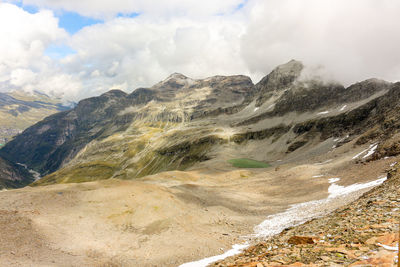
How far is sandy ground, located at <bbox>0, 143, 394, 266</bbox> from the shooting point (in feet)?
85.9

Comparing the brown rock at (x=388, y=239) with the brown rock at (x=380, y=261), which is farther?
the brown rock at (x=388, y=239)

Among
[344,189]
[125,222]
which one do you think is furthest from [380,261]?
[344,189]

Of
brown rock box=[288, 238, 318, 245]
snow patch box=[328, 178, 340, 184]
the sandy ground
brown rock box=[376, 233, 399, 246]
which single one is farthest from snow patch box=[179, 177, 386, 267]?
brown rock box=[376, 233, 399, 246]

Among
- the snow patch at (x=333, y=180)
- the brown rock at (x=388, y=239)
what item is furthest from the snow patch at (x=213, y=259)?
the snow patch at (x=333, y=180)

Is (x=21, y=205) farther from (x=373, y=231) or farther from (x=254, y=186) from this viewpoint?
(x=254, y=186)

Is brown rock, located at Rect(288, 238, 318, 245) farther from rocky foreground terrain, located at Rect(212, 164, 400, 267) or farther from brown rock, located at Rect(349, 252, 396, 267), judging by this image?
brown rock, located at Rect(349, 252, 396, 267)

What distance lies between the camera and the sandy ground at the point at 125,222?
85.9 feet

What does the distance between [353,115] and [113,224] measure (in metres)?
175

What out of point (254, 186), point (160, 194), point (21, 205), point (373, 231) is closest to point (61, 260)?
point (21, 205)

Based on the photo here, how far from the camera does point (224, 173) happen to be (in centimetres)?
10212

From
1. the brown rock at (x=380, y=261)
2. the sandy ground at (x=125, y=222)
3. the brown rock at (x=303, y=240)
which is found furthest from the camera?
the sandy ground at (x=125, y=222)

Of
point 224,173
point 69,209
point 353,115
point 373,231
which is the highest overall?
point 353,115

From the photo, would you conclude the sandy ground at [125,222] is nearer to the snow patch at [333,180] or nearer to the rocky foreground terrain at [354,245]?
the snow patch at [333,180]

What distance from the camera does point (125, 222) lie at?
34.7m
